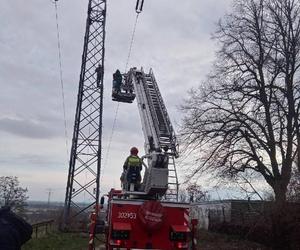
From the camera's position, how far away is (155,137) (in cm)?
1445

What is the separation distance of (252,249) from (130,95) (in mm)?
8442

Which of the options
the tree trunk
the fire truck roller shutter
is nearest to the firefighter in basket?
the fire truck roller shutter

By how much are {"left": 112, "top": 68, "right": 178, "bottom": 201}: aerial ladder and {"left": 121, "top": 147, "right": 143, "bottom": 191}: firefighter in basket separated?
10.1 inches

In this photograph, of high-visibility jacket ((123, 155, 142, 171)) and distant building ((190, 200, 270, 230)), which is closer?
high-visibility jacket ((123, 155, 142, 171))

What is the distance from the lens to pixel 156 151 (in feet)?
45.1

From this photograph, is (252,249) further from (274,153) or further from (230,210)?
(230,210)

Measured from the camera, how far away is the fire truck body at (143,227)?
12156 mm

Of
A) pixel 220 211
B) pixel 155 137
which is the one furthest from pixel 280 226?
pixel 220 211

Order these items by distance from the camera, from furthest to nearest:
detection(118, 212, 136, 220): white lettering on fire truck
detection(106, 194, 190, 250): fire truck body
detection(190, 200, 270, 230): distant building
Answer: detection(190, 200, 270, 230): distant building → detection(118, 212, 136, 220): white lettering on fire truck → detection(106, 194, 190, 250): fire truck body

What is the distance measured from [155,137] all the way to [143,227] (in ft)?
10.1

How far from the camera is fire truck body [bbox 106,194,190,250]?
12.2 meters

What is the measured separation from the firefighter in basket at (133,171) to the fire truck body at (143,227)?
1137mm

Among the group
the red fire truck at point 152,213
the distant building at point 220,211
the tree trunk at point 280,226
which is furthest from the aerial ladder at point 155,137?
the distant building at point 220,211

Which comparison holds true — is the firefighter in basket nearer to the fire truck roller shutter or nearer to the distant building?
the fire truck roller shutter
